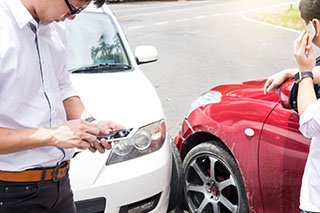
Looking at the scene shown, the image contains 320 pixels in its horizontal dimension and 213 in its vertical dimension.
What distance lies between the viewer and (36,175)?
4.86 feet

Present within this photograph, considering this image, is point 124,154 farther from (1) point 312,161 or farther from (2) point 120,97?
(1) point 312,161

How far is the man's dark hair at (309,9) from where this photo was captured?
5.07 feet

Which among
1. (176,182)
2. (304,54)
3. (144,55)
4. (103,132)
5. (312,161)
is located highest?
(304,54)

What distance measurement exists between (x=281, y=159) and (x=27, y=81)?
1523 mm

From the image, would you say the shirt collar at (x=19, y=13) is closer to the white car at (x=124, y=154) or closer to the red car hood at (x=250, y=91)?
the white car at (x=124, y=154)

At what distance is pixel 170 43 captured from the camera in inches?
458

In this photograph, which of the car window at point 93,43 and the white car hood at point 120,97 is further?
the car window at point 93,43

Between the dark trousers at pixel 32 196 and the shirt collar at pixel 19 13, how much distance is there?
0.64 metres

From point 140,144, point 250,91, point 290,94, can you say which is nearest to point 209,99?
point 250,91

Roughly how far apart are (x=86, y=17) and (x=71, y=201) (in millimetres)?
2467

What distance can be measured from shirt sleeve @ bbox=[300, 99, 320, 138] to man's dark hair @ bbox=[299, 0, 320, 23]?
369mm

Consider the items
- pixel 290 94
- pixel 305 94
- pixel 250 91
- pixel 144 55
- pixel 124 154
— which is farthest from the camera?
pixel 144 55

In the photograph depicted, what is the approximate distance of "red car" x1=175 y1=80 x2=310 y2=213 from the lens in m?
2.14

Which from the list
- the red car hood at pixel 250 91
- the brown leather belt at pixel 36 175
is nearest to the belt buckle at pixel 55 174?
the brown leather belt at pixel 36 175
